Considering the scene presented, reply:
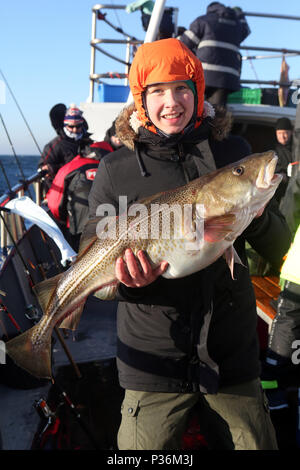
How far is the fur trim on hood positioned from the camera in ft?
7.09

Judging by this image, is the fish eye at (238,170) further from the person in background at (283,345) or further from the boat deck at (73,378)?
the boat deck at (73,378)

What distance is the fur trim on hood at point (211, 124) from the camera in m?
2.16

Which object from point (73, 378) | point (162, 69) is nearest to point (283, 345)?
point (73, 378)

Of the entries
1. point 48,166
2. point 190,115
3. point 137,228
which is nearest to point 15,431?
point 137,228

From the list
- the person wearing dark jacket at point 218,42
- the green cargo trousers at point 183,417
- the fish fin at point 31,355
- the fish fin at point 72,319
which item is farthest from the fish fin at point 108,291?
the person wearing dark jacket at point 218,42

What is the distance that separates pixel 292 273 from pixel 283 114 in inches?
228

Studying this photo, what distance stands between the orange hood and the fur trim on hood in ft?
0.23

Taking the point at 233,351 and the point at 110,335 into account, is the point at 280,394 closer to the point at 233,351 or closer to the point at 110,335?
the point at 233,351

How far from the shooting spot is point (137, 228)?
2.02 m

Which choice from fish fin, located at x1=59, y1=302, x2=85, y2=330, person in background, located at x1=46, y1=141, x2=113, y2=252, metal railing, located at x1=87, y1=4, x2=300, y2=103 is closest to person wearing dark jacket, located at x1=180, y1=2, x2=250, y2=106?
metal railing, located at x1=87, y1=4, x2=300, y2=103

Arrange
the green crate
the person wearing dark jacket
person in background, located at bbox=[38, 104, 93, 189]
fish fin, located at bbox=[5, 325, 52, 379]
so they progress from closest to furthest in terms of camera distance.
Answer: fish fin, located at bbox=[5, 325, 52, 379] → the person wearing dark jacket → person in background, located at bbox=[38, 104, 93, 189] → the green crate

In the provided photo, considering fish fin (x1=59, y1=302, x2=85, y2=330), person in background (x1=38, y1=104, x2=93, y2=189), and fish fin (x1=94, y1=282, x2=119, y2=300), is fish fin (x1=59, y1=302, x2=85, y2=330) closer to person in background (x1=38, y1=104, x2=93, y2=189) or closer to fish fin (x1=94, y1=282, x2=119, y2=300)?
fish fin (x1=94, y1=282, x2=119, y2=300)

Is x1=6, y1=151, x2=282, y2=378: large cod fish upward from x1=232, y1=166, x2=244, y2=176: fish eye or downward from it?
downward

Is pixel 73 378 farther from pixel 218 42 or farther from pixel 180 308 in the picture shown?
pixel 218 42
